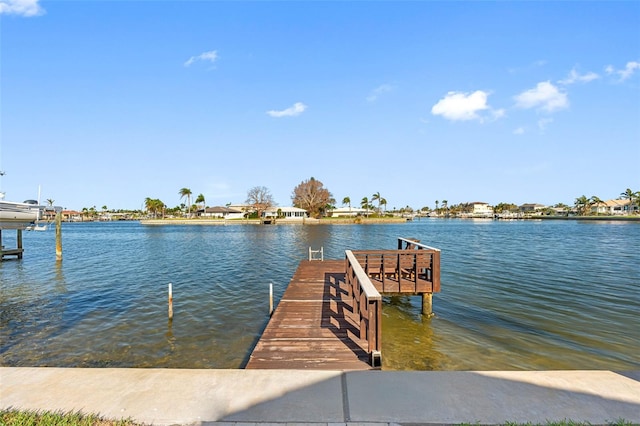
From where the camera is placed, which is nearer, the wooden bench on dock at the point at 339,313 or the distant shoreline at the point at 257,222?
the wooden bench on dock at the point at 339,313

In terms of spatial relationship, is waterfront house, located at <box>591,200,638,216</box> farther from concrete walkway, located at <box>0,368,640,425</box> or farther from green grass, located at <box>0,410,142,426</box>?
green grass, located at <box>0,410,142,426</box>

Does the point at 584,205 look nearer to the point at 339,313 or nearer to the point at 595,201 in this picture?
the point at 595,201

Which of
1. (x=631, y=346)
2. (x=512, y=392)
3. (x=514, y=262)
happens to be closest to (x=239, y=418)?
(x=512, y=392)

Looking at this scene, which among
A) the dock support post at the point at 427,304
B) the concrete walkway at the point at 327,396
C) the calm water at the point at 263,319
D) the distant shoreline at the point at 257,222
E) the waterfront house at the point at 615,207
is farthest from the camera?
the waterfront house at the point at 615,207

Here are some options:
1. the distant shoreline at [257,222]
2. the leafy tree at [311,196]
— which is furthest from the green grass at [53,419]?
the leafy tree at [311,196]

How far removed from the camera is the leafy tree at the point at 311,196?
11800cm

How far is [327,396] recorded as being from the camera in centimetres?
468

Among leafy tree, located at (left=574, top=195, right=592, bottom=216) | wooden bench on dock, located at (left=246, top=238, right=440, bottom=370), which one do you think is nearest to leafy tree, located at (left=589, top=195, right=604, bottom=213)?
leafy tree, located at (left=574, top=195, right=592, bottom=216)

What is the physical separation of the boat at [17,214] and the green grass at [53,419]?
91.0 ft

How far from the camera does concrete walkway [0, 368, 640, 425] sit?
4.17 meters

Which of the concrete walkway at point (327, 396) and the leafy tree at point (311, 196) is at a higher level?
the leafy tree at point (311, 196)

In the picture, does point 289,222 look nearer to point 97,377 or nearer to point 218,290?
point 218,290

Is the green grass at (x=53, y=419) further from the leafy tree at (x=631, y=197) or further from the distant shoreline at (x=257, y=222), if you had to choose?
the leafy tree at (x=631, y=197)

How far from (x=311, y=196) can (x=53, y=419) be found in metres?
114
